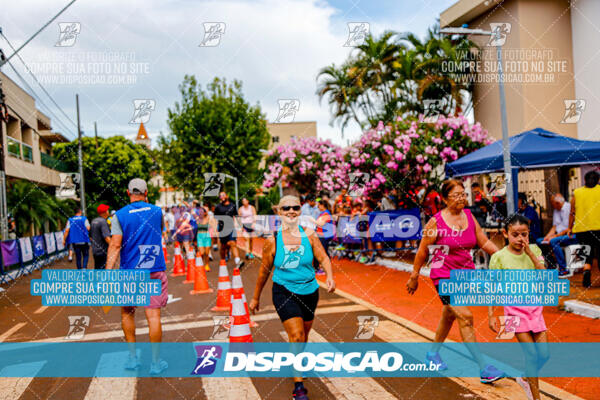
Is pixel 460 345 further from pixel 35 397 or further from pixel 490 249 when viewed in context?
pixel 35 397

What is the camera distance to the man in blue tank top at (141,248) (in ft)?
16.6

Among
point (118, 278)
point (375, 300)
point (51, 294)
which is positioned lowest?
point (375, 300)

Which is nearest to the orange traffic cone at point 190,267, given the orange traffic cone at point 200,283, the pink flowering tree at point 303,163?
the orange traffic cone at point 200,283

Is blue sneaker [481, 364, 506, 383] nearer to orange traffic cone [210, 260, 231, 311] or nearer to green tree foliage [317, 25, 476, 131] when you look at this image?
orange traffic cone [210, 260, 231, 311]

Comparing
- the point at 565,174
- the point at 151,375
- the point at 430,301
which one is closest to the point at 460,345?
the point at 430,301

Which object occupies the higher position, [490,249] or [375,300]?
[490,249]

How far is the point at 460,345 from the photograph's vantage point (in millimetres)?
5777

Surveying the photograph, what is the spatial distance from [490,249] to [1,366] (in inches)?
219

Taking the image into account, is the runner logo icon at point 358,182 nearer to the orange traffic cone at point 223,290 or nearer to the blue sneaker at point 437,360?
the orange traffic cone at point 223,290

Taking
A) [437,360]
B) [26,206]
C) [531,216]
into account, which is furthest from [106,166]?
[437,360]

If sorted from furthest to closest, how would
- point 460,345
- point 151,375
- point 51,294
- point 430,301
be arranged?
point 430,301
point 51,294
point 460,345
point 151,375

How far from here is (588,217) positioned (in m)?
8.10

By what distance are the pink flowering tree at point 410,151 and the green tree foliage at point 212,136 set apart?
833 inches

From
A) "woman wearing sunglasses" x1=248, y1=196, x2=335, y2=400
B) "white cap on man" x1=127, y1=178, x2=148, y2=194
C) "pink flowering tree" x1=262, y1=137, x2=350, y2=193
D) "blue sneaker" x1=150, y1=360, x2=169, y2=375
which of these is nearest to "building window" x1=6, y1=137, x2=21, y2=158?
"pink flowering tree" x1=262, y1=137, x2=350, y2=193
